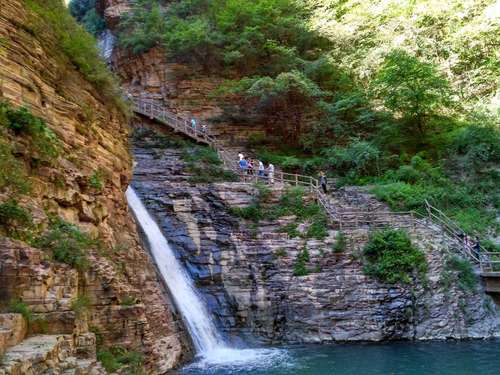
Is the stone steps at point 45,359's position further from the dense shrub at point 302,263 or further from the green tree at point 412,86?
the green tree at point 412,86

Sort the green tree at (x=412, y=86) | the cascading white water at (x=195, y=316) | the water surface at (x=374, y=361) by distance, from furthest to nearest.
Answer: the green tree at (x=412, y=86) < the cascading white water at (x=195, y=316) < the water surface at (x=374, y=361)

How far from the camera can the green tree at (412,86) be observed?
24438mm

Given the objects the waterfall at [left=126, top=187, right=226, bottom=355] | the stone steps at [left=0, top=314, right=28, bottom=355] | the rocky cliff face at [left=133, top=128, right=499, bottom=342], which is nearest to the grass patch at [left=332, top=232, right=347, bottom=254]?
the rocky cliff face at [left=133, top=128, right=499, bottom=342]

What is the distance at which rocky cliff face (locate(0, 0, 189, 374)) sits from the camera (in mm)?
7907

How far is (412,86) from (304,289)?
537 inches

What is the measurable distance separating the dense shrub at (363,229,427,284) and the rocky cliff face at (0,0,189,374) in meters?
7.33

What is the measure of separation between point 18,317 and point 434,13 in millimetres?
27946

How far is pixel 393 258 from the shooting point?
1677cm

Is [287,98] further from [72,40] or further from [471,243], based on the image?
[72,40]

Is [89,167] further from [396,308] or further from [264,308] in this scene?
[396,308]

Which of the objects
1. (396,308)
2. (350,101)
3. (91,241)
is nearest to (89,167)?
(91,241)

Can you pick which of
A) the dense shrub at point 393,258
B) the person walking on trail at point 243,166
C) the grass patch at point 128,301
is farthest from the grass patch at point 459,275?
the grass patch at point 128,301

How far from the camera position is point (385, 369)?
1229cm

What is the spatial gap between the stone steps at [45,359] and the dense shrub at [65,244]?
181 centimetres
